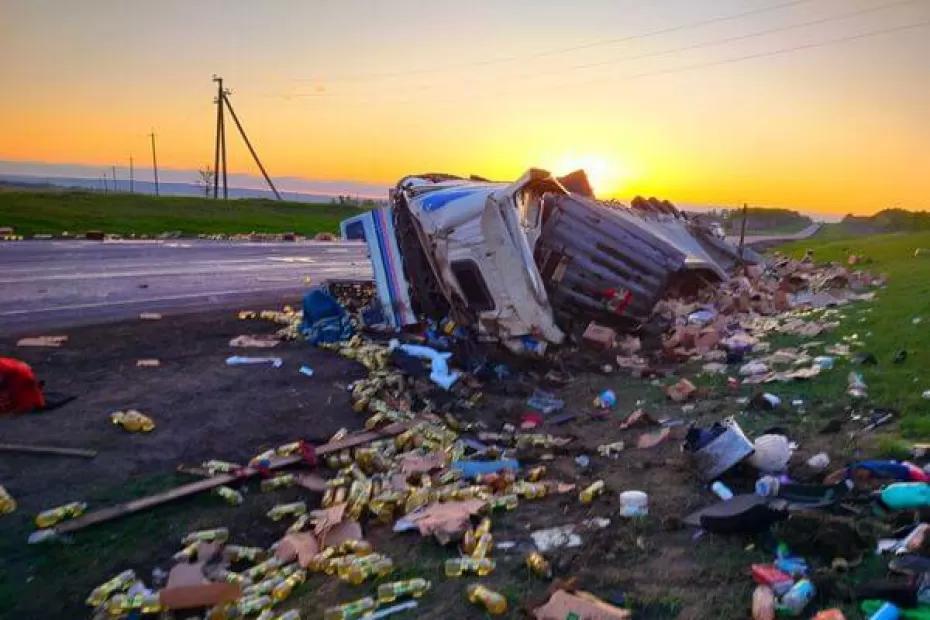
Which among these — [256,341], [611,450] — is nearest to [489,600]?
[611,450]

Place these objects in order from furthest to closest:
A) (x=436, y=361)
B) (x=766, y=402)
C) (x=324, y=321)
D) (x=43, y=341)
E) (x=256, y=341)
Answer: (x=324, y=321) < (x=256, y=341) < (x=43, y=341) < (x=436, y=361) < (x=766, y=402)

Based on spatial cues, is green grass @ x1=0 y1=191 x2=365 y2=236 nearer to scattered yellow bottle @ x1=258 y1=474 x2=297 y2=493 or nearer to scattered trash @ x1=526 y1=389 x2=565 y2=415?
scattered trash @ x1=526 y1=389 x2=565 y2=415

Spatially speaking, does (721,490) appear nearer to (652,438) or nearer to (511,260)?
(652,438)

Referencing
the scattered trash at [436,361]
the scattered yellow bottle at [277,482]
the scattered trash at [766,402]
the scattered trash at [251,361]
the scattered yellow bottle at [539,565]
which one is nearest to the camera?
the scattered yellow bottle at [539,565]

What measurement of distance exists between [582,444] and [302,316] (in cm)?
521

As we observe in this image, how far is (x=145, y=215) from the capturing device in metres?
32.0

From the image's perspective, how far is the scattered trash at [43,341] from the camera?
7.54m

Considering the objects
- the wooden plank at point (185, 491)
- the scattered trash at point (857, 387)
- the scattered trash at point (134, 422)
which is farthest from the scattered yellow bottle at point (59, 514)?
the scattered trash at point (857, 387)

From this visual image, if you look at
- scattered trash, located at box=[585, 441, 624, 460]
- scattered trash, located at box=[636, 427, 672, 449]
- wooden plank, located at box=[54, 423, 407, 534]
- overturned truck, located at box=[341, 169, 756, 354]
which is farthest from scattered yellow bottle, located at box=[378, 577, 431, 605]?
overturned truck, located at box=[341, 169, 756, 354]

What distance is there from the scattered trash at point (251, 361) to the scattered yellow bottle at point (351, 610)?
449 centimetres

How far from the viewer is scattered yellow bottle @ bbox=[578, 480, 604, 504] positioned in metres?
4.30

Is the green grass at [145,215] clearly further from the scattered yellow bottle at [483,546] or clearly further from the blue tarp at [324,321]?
the scattered yellow bottle at [483,546]

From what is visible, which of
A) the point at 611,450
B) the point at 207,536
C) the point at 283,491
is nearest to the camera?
the point at 207,536

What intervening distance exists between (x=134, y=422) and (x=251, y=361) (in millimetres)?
2165
